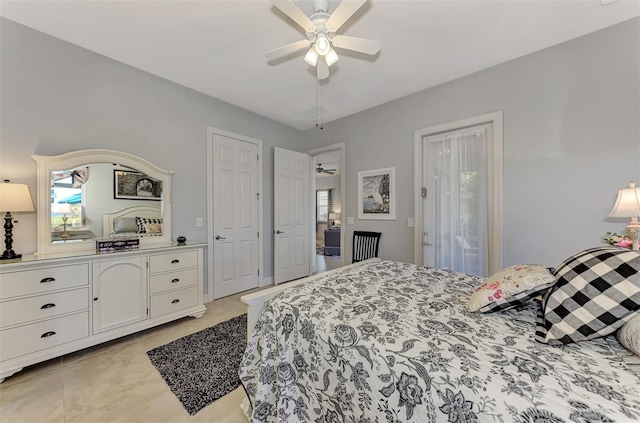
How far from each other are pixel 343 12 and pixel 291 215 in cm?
304

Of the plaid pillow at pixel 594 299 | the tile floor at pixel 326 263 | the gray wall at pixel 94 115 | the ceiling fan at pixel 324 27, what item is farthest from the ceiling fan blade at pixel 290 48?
the tile floor at pixel 326 263

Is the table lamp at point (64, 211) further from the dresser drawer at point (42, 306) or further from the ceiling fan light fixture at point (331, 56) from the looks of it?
the ceiling fan light fixture at point (331, 56)

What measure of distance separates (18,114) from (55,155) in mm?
374

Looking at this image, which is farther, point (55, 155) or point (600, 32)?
point (55, 155)

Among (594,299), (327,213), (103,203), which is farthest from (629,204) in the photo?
(327,213)

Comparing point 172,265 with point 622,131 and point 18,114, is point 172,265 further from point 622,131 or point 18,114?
point 622,131

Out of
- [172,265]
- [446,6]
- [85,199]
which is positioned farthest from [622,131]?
[85,199]

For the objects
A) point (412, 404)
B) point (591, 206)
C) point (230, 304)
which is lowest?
point (230, 304)

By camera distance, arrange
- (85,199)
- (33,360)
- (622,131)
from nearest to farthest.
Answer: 1. (33,360)
2. (622,131)
3. (85,199)

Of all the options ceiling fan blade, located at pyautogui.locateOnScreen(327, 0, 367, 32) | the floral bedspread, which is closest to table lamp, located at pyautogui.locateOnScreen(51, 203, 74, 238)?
the floral bedspread

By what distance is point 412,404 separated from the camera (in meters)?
0.82

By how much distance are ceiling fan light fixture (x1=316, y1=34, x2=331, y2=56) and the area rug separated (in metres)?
2.46

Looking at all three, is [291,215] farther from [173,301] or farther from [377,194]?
[173,301]

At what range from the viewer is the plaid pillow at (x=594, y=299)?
0.90 meters
